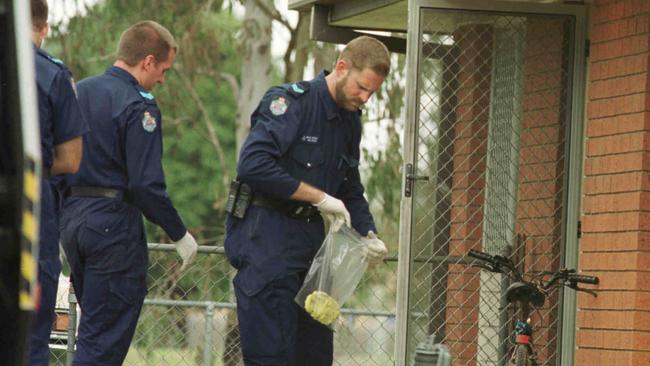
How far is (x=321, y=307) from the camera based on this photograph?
22.4ft

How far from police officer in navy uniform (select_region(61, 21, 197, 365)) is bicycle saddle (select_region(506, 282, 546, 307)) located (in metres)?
1.75

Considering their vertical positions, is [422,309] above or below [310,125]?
below

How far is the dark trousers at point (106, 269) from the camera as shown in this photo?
707 centimetres

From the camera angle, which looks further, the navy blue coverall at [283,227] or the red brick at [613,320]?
the red brick at [613,320]

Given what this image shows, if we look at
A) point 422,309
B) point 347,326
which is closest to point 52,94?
point 422,309

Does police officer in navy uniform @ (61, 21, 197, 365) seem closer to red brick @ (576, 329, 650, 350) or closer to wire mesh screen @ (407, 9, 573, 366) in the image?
wire mesh screen @ (407, 9, 573, 366)

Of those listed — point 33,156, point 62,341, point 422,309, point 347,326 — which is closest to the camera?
point 33,156

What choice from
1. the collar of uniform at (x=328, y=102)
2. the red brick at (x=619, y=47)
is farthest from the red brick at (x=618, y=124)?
the collar of uniform at (x=328, y=102)

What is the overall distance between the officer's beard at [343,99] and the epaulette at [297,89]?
154 mm

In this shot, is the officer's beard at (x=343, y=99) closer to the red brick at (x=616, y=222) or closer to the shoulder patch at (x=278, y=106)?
the shoulder patch at (x=278, y=106)

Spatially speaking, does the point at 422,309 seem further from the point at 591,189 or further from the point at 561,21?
the point at 561,21

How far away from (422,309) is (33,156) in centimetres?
553

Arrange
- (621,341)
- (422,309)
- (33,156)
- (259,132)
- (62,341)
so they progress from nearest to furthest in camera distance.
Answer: (33,156) → (259,132) → (621,341) → (422,309) → (62,341)

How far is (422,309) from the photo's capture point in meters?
8.48
